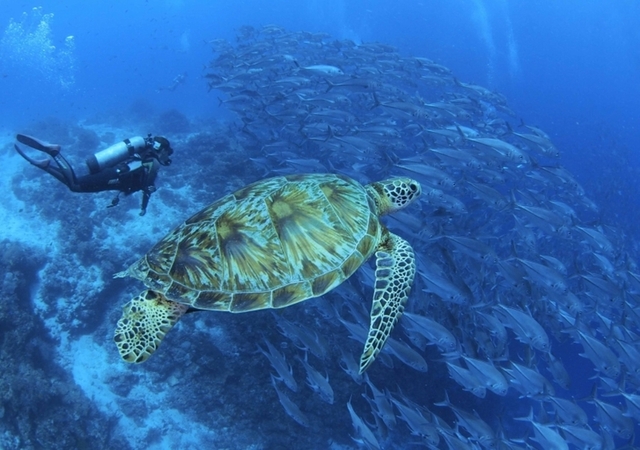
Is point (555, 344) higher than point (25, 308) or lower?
lower

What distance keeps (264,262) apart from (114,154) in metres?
2.73

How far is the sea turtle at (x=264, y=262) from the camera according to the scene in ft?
9.90

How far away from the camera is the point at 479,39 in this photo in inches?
1896

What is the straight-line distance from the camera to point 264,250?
3.12 m

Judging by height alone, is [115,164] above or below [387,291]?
above

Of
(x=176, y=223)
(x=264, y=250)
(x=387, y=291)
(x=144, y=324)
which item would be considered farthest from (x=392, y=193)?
(x=176, y=223)

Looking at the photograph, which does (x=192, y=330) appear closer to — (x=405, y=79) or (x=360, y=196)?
(x=360, y=196)

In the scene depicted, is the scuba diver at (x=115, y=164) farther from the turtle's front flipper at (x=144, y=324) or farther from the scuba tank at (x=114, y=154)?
the turtle's front flipper at (x=144, y=324)

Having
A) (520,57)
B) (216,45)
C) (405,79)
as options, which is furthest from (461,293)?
(520,57)

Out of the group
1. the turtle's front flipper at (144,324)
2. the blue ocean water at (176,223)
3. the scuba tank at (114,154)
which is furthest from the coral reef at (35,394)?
the turtle's front flipper at (144,324)

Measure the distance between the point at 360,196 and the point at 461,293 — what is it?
2.52 meters

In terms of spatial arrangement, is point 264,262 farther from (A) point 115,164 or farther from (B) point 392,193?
(A) point 115,164

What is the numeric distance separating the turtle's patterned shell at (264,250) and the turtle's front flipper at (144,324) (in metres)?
0.16

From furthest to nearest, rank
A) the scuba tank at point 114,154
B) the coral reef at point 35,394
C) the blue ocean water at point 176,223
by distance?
the blue ocean water at point 176,223 < the coral reef at point 35,394 < the scuba tank at point 114,154
